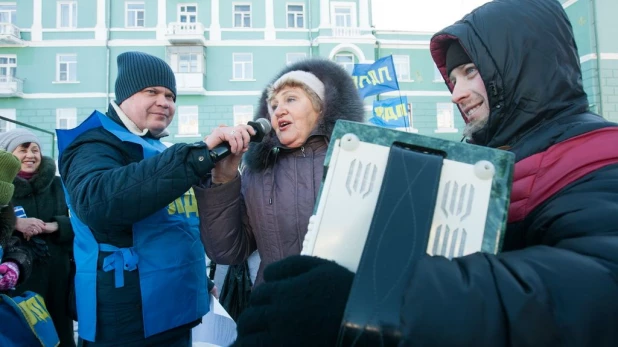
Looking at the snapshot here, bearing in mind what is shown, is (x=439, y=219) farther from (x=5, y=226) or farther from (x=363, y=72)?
(x=363, y=72)

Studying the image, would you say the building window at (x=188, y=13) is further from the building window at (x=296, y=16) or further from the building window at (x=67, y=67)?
the building window at (x=67, y=67)

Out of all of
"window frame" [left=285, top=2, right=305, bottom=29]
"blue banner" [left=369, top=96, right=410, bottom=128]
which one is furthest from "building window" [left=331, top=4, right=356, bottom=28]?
"blue banner" [left=369, top=96, right=410, bottom=128]

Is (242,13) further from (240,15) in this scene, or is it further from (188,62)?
(188,62)

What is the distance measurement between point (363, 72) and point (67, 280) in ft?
20.3

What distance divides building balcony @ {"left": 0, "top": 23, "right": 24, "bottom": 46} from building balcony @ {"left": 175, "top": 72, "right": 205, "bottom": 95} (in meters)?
7.28

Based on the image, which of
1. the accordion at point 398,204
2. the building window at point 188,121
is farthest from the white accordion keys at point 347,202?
the building window at point 188,121

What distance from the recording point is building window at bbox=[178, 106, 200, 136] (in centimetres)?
1880

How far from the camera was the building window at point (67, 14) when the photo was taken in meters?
19.1

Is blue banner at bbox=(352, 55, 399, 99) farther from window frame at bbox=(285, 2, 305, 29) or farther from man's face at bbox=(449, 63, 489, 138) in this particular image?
window frame at bbox=(285, 2, 305, 29)

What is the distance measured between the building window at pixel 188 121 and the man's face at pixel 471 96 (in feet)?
60.4

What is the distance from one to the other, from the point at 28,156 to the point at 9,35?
1885 centimetres

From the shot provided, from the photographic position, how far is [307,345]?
0.69m

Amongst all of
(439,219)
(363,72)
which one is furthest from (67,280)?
(363,72)

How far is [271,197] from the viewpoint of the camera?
1774 millimetres
